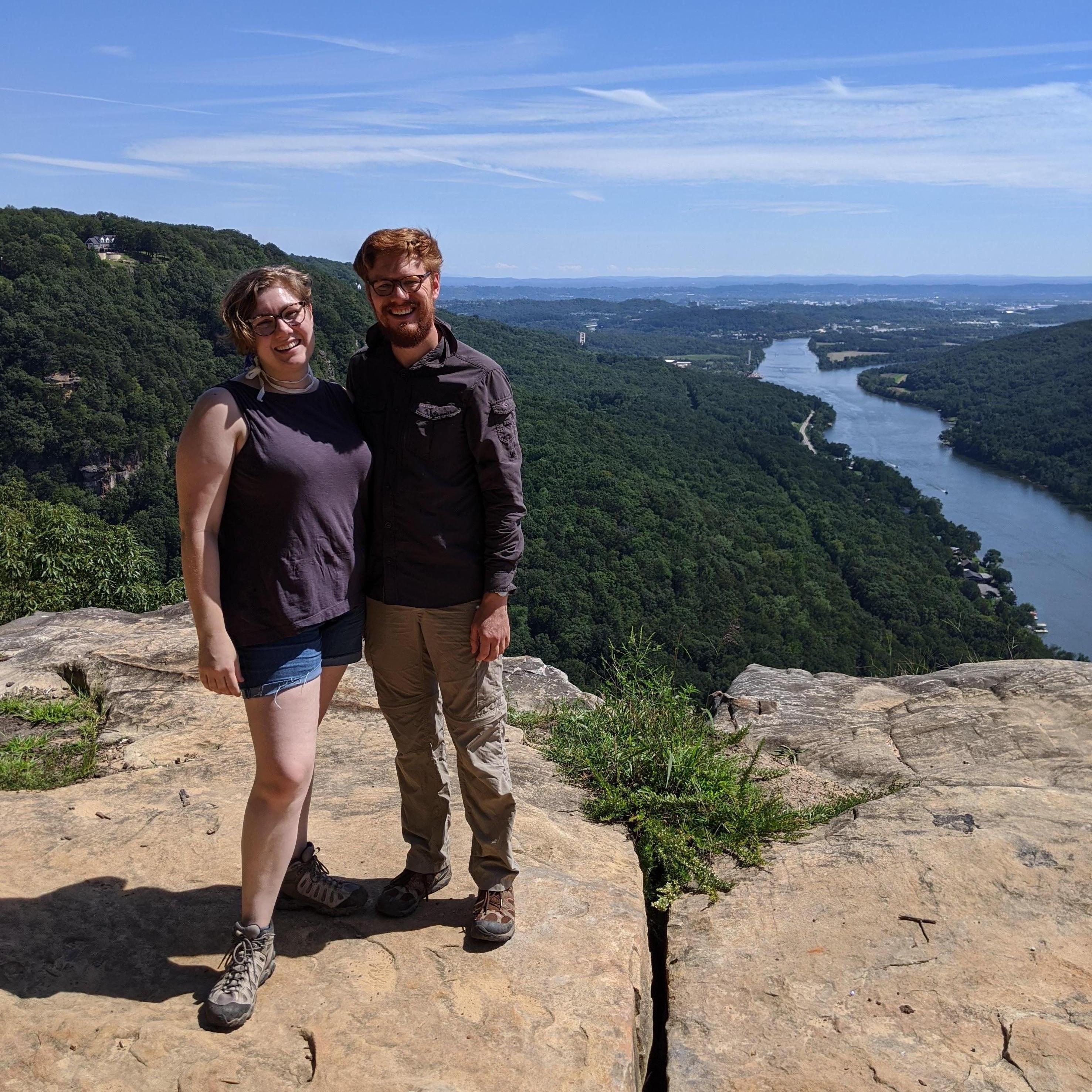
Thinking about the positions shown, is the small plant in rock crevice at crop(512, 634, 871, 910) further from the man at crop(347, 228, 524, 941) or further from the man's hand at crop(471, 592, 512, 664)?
the man's hand at crop(471, 592, 512, 664)

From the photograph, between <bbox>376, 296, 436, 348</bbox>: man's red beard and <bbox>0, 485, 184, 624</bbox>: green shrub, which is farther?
<bbox>0, 485, 184, 624</bbox>: green shrub

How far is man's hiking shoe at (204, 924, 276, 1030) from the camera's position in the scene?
2023 mm

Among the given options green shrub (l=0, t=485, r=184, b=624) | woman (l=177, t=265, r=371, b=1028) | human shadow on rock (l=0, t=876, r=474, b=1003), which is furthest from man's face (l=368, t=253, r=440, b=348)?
green shrub (l=0, t=485, r=184, b=624)

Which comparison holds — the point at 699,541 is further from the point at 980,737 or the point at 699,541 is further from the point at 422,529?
the point at 422,529

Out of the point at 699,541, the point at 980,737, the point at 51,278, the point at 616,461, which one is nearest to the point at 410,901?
the point at 980,737

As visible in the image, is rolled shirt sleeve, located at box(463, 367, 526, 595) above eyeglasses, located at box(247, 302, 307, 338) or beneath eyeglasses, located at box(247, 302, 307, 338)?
beneath

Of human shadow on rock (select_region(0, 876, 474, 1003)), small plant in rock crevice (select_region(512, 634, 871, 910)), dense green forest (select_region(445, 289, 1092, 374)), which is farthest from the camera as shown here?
dense green forest (select_region(445, 289, 1092, 374))

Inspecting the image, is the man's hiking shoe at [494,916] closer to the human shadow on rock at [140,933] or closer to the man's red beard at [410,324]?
the human shadow on rock at [140,933]

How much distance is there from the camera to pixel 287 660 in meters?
2.16

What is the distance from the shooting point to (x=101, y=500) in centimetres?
3088

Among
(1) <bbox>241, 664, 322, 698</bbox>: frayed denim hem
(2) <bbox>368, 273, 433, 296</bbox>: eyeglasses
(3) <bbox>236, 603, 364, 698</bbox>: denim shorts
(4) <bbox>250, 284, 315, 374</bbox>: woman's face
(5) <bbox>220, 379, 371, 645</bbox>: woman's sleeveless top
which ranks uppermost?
(2) <bbox>368, 273, 433, 296</bbox>: eyeglasses

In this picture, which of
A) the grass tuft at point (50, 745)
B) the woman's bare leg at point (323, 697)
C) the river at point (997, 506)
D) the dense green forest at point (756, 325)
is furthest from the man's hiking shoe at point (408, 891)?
the dense green forest at point (756, 325)

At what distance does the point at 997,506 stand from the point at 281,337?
52166mm

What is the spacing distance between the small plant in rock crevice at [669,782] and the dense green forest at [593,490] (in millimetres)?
9641
